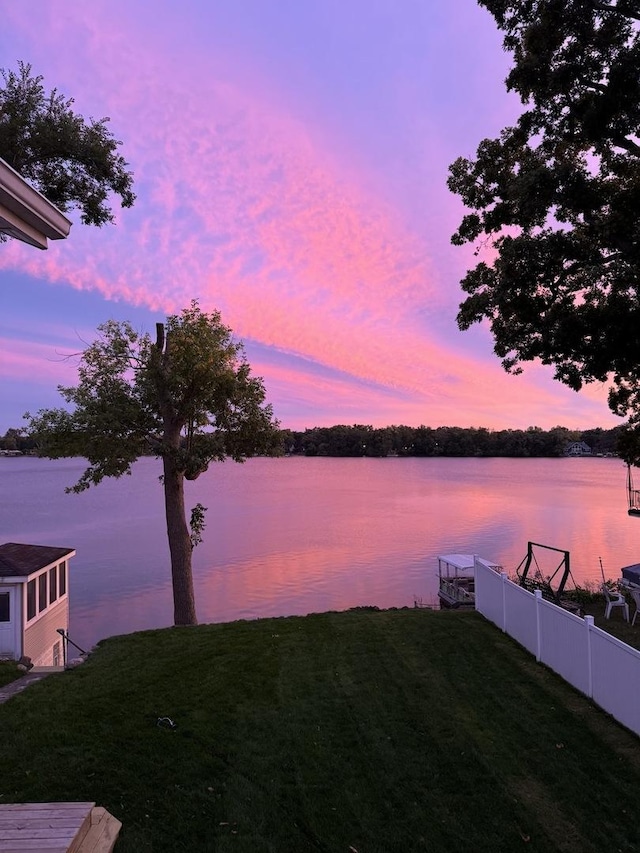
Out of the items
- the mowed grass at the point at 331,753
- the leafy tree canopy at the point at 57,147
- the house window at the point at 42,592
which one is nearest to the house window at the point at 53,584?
the house window at the point at 42,592

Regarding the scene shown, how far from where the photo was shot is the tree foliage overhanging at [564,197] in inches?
393

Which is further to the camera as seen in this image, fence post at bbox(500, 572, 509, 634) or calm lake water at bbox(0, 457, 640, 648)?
calm lake water at bbox(0, 457, 640, 648)

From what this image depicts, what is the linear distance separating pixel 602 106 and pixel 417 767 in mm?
10746

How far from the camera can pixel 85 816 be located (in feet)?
12.8

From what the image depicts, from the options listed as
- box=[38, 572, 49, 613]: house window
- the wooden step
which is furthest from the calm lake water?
the wooden step

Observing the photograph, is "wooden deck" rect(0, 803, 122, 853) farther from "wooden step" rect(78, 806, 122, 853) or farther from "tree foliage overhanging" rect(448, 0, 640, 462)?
"tree foliage overhanging" rect(448, 0, 640, 462)

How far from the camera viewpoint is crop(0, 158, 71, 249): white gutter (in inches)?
142

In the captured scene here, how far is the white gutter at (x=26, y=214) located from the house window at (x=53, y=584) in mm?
15239

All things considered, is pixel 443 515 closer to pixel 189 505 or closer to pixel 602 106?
pixel 189 505

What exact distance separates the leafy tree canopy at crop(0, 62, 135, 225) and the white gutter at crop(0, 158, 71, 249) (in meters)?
6.96

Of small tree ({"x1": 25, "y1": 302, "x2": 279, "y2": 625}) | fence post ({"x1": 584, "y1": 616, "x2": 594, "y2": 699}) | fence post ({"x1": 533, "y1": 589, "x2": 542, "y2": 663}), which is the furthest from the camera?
small tree ({"x1": 25, "y1": 302, "x2": 279, "y2": 625})

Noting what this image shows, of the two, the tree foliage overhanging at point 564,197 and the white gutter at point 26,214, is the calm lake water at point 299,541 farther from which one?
the white gutter at point 26,214

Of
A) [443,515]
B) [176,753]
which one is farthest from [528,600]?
[443,515]

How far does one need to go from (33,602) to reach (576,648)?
1359 cm
